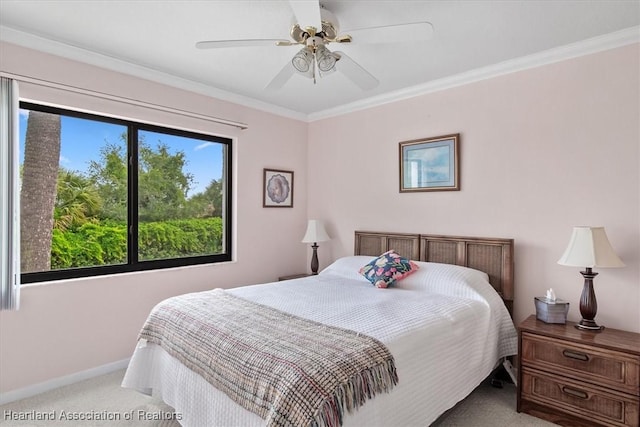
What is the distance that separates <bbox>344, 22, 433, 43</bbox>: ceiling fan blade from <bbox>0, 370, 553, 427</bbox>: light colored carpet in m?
2.21

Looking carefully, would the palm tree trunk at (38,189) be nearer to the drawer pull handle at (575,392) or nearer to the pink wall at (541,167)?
the pink wall at (541,167)

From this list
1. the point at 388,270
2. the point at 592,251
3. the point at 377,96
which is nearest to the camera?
the point at 592,251

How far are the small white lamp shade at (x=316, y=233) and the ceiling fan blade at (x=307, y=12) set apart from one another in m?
2.43

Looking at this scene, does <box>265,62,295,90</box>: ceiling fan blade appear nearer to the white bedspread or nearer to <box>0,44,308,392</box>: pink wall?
<box>0,44,308,392</box>: pink wall

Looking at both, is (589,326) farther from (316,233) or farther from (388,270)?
(316,233)

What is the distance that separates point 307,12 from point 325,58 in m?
0.44

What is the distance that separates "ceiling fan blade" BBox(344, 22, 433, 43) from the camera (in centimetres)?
174

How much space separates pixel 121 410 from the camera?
2.35 m

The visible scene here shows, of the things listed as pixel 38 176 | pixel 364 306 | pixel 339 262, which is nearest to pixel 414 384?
pixel 364 306

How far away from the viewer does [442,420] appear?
2184 mm

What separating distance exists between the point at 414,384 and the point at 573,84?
2.44 metres

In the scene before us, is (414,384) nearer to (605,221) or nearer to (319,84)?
(605,221)

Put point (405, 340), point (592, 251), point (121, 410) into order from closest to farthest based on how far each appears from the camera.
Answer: point (405, 340), point (592, 251), point (121, 410)

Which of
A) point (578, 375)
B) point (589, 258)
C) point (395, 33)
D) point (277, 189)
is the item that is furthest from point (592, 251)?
point (277, 189)
